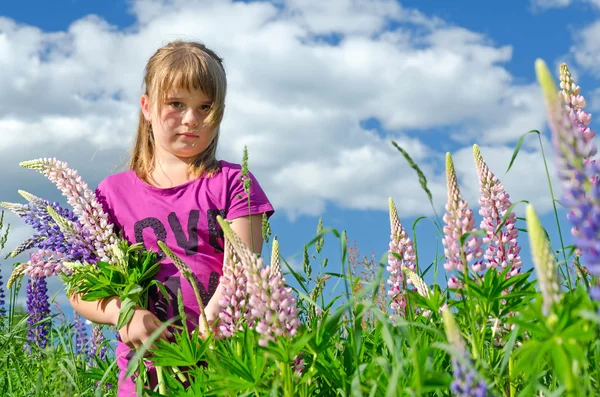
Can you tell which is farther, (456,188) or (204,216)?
(204,216)

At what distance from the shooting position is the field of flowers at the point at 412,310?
5.20ft

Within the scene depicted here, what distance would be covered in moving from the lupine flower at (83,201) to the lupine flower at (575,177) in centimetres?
336

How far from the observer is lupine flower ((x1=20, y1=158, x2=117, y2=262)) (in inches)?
174

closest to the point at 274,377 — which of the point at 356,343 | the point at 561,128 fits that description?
the point at 356,343

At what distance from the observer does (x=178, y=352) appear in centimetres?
301

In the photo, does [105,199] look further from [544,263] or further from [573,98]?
[544,263]

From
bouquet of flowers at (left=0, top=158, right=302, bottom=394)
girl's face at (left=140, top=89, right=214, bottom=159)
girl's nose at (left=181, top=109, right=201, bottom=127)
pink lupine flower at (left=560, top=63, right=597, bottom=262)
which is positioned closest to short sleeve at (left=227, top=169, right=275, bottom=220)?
girl's face at (left=140, top=89, right=214, bottom=159)

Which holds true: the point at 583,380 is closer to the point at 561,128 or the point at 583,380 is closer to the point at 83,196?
the point at 561,128

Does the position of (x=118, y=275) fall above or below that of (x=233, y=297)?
above

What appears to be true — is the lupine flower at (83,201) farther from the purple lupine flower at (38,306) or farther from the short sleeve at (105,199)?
the purple lupine flower at (38,306)

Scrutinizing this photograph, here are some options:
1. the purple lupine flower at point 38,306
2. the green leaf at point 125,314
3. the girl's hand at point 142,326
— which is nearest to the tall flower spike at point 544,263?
the green leaf at point 125,314

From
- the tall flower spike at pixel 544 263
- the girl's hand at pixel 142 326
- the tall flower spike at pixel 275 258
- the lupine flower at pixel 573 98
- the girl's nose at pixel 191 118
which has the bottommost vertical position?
the tall flower spike at pixel 544 263

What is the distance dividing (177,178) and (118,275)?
1435 mm

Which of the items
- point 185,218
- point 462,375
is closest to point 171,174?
point 185,218
